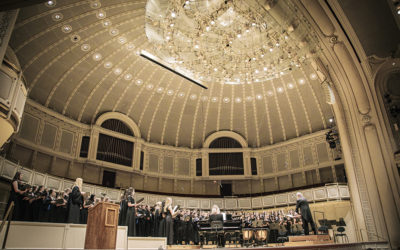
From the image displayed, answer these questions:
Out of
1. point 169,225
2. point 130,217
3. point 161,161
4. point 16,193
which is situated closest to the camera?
point 16,193

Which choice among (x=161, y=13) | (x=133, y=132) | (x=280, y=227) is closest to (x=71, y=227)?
(x=161, y=13)

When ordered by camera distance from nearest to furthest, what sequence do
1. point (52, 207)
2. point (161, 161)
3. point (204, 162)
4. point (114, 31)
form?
point (52, 207), point (114, 31), point (161, 161), point (204, 162)

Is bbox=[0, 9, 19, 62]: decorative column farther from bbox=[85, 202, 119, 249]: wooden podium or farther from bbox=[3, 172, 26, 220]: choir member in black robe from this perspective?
bbox=[3, 172, 26, 220]: choir member in black robe

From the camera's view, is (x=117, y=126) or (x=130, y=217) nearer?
(x=130, y=217)

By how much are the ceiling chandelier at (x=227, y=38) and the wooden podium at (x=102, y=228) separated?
6097 millimetres

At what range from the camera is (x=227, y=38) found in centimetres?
999

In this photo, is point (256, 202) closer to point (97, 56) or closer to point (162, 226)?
point (162, 226)

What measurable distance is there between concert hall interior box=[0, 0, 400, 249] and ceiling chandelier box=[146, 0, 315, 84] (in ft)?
0.17

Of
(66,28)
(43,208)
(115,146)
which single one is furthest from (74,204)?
(115,146)

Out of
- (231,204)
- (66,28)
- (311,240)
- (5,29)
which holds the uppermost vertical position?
(66,28)

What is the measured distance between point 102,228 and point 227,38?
727 centimetres

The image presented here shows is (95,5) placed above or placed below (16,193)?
above

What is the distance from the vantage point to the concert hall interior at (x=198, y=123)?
8055 mm

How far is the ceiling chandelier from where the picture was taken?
912cm
